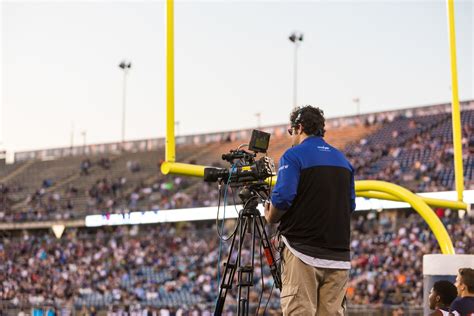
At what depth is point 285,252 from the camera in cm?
345

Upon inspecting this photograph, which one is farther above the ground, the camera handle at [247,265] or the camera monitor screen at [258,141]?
the camera monitor screen at [258,141]

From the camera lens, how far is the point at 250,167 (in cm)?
391

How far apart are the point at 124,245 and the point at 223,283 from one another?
20.7 m

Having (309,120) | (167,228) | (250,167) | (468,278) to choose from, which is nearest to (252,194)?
(250,167)

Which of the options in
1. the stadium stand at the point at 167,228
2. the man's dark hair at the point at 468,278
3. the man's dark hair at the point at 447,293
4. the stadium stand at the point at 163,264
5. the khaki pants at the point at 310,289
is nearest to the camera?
the khaki pants at the point at 310,289

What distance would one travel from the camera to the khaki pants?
329 cm

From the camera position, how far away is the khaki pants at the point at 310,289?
129 inches

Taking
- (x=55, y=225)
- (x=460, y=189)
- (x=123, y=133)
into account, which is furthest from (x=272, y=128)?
(x=460, y=189)

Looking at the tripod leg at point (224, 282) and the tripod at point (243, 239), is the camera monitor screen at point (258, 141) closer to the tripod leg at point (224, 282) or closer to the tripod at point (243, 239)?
the tripod at point (243, 239)

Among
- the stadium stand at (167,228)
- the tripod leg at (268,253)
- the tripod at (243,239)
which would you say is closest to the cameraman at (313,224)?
the tripod leg at (268,253)

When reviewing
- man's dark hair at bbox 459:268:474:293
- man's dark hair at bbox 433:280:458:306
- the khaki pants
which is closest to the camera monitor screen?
the khaki pants

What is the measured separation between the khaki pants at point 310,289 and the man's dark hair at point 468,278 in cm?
106

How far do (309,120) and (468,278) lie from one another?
1.43 meters

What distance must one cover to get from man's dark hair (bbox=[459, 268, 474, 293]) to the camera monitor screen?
1.29m
